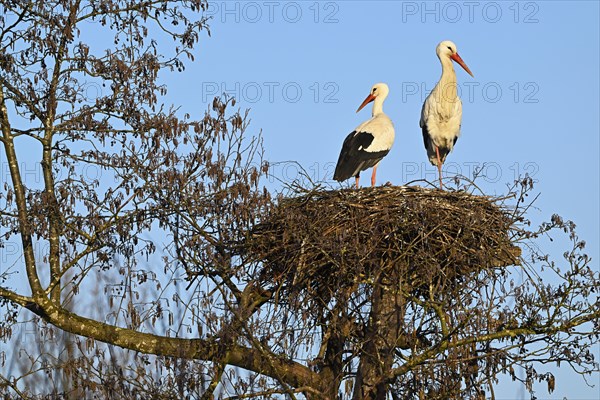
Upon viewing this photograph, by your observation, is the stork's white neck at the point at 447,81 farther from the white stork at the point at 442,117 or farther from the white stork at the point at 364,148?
the white stork at the point at 364,148

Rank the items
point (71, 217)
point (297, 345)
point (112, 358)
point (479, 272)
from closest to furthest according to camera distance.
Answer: point (112, 358) → point (297, 345) → point (71, 217) → point (479, 272)

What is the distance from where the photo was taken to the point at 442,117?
12.3m

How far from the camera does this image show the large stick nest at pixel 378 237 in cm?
813

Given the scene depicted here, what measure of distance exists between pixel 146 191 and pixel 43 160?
80 centimetres

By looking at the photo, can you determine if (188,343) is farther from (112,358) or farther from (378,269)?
(378,269)

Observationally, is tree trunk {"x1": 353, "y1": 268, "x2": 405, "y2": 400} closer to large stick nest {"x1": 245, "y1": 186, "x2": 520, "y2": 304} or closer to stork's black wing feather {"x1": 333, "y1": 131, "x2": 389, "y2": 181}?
large stick nest {"x1": 245, "y1": 186, "x2": 520, "y2": 304}

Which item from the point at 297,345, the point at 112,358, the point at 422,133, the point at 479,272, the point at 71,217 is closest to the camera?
the point at 112,358

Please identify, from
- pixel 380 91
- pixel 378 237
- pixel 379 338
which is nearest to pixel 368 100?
pixel 380 91

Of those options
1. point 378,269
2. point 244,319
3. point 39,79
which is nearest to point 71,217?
point 39,79

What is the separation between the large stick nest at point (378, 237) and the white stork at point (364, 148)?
77.0 inches

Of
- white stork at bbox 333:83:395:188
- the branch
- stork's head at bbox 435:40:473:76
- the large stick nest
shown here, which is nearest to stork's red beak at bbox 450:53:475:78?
stork's head at bbox 435:40:473:76

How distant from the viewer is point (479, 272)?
28.1 ft

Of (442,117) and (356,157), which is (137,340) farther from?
(442,117)

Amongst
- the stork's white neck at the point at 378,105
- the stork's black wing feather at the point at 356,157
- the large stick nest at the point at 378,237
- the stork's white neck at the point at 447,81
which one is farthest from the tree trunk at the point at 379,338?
the stork's white neck at the point at 447,81
